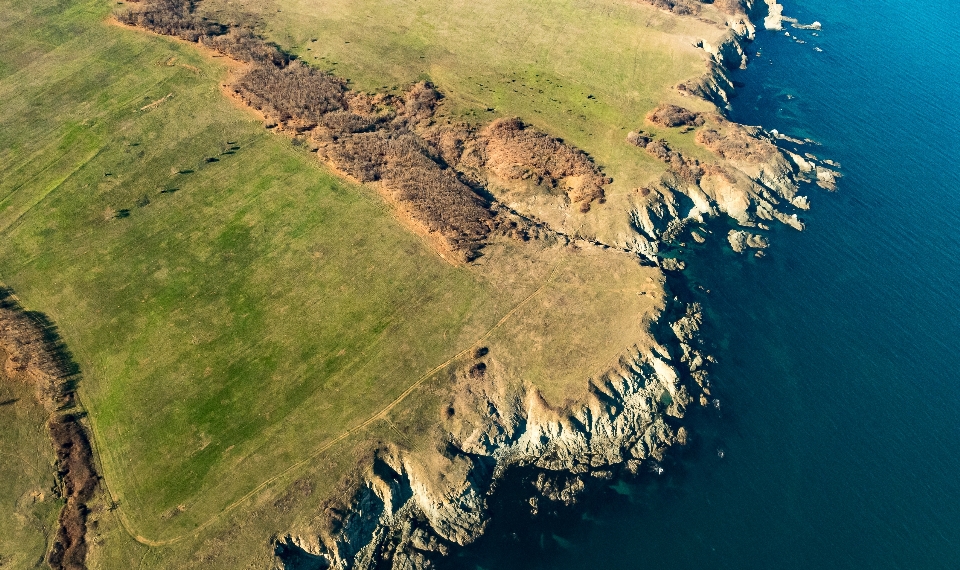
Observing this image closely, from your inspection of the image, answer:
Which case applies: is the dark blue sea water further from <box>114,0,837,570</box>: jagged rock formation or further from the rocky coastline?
<box>114,0,837,570</box>: jagged rock formation

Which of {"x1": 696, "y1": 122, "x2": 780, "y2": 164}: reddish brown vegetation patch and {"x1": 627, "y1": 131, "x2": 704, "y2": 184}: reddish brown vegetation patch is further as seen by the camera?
{"x1": 696, "y1": 122, "x2": 780, "y2": 164}: reddish brown vegetation patch

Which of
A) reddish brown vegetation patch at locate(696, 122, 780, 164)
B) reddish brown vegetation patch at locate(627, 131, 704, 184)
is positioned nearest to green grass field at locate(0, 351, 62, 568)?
reddish brown vegetation patch at locate(627, 131, 704, 184)

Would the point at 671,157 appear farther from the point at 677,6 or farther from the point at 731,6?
the point at 731,6

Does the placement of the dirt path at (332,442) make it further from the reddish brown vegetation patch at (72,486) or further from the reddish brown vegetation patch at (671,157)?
the reddish brown vegetation patch at (671,157)

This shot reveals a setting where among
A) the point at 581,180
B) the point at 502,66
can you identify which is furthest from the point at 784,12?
the point at 581,180

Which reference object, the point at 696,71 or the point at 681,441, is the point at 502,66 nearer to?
the point at 696,71
